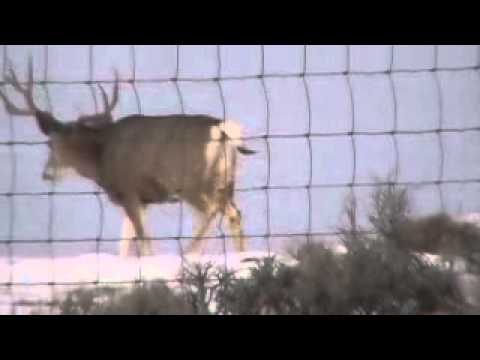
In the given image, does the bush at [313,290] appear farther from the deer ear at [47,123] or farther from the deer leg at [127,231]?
the deer ear at [47,123]

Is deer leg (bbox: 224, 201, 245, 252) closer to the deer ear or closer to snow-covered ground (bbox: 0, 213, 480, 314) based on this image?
snow-covered ground (bbox: 0, 213, 480, 314)

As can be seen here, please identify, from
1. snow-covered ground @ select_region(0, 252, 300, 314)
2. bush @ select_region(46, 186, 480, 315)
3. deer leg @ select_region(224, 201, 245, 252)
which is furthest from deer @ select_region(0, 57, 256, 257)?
bush @ select_region(46, 186, 480, 315)

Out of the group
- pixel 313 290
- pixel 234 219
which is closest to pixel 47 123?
pixel 234 219

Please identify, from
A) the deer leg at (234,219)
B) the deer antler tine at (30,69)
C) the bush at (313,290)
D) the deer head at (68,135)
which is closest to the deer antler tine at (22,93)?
the deer head at (68,135)

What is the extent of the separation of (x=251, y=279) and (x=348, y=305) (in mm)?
448

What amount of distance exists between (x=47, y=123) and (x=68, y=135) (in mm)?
219

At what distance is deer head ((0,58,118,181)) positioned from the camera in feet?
22.3

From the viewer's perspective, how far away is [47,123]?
6.88 meters

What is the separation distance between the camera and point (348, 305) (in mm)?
3150

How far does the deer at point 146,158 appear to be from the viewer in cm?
614

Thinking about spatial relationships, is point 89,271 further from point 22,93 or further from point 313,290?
point 22,93

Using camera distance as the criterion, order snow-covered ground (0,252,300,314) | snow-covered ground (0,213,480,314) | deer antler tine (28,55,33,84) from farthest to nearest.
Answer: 1. deer antler tine (28,55,33,84)
2. snow-covered ground (0,252,300,314)
3. snow-covered ground (0,213,480,314)
